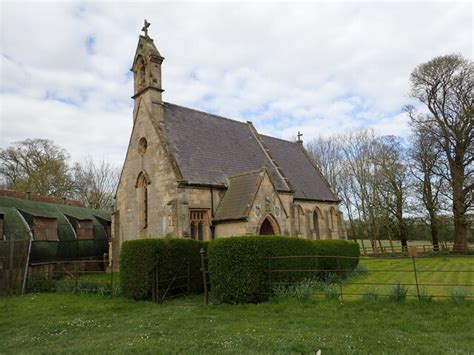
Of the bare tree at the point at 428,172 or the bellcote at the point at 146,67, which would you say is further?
the bare tree at the point at 428,172

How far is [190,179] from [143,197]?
13.6ft

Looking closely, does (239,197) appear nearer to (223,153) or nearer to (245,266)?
(223,153)

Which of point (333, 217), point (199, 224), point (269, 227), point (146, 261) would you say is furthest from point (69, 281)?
point (333, 217)

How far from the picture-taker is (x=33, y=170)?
138 feet

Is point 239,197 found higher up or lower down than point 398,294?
higher up

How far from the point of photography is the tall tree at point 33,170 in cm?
4133

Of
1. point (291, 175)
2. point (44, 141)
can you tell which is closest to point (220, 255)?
point (291, 175)

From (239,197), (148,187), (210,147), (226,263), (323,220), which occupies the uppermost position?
(210,147)

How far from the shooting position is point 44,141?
145 feet

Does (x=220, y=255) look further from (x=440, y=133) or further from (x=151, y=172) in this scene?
(x=440, y=133)

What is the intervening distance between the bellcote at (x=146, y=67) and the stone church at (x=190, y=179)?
60 millimetres

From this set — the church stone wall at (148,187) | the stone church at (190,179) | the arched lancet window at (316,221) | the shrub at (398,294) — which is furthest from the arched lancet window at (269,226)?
the arched lancet window at (316,221)

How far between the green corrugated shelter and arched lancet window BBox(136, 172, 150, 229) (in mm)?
5669

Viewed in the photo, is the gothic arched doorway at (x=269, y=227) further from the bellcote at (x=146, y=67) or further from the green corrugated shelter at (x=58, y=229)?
the green corrugated shelter at (x=58, y=229)
